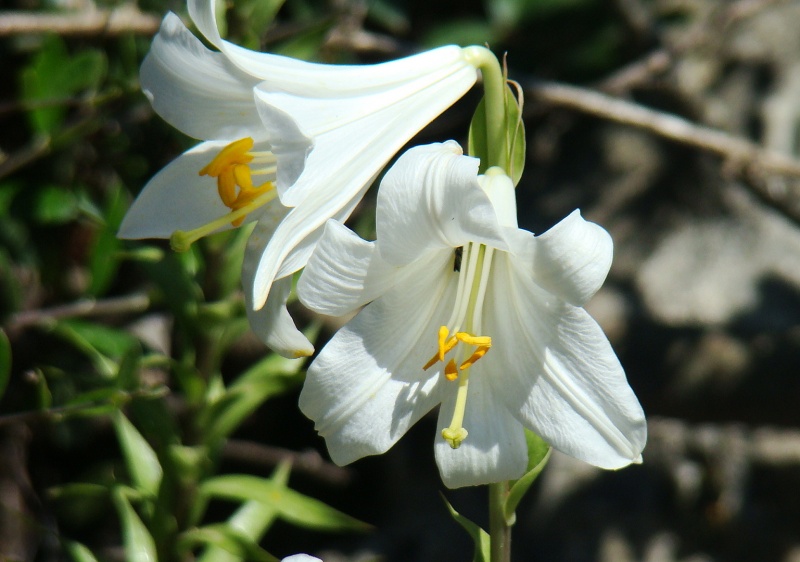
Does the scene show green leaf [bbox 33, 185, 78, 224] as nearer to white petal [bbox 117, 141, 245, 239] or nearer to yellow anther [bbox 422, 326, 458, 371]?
white petal [bbox 117, 141, 245, 239]

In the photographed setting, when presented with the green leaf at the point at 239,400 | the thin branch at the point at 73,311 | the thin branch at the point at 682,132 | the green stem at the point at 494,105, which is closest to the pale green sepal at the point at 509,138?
the green stem at the point at 494,105

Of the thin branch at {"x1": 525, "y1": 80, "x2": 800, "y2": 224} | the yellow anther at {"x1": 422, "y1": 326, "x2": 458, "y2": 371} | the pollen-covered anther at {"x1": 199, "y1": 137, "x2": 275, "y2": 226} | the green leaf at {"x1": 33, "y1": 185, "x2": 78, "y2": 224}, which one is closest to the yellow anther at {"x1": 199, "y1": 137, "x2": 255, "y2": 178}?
the pollen-covered anther at {"x1": 199, "y1": 137, "x2": 275, "y2": 226}

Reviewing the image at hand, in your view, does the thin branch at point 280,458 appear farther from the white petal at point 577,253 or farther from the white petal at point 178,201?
the white petal at point 577,253

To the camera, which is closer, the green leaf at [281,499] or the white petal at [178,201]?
the white petal at [178,201]

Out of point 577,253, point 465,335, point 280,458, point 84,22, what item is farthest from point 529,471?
point 84,22

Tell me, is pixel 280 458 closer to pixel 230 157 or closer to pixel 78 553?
pixel 78 553

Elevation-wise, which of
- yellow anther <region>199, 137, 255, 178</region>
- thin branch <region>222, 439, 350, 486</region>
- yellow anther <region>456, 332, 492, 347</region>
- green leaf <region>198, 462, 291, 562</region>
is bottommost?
thin branch <region>222, 439, 350, 486</region>

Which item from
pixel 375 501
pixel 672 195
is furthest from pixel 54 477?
pixel 672 195
